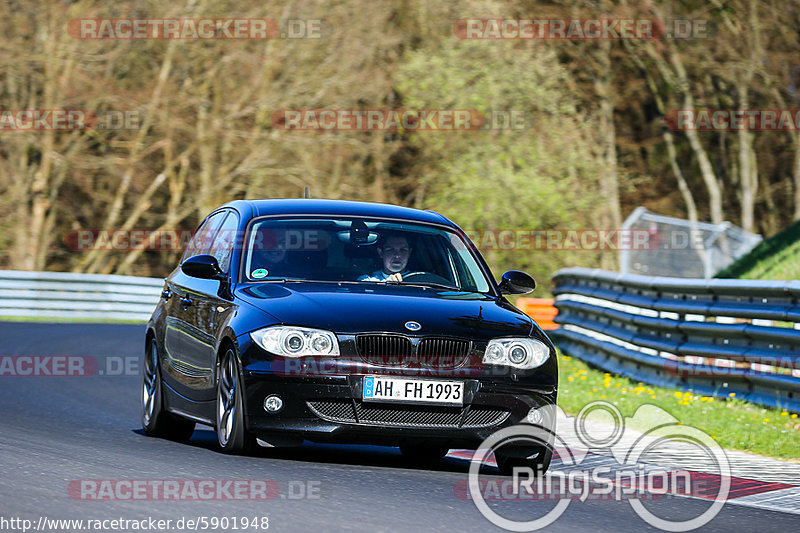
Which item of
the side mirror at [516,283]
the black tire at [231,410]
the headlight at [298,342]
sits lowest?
the black tire at [231,410]

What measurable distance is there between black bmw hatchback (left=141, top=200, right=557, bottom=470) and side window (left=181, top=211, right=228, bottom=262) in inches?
23.6

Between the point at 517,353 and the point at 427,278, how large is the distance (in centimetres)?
116

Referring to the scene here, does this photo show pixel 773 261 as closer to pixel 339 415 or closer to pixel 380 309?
pixel 380 309

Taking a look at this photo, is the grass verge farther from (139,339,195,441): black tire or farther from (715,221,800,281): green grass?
(139,339,195,441): black tire

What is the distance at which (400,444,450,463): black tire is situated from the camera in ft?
31.3

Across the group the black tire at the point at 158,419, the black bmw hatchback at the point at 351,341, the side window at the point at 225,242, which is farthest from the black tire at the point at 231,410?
the black tire at the point at 158,419

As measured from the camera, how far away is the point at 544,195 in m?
34.1

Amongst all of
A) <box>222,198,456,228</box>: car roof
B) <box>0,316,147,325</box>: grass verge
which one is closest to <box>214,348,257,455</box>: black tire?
<box>222,198,456,228</box>: car roof

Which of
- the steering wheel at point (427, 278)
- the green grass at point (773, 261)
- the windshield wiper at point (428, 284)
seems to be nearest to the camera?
the windshield wiper at point (428, 284)

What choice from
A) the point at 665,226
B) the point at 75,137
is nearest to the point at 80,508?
the point at 665,226

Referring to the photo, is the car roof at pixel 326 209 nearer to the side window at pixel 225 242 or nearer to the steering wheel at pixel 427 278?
the side window at pixel 225 242

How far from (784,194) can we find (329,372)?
121 feet

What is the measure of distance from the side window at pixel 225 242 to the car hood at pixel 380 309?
0.58 metres

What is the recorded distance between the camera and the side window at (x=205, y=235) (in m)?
10.4
